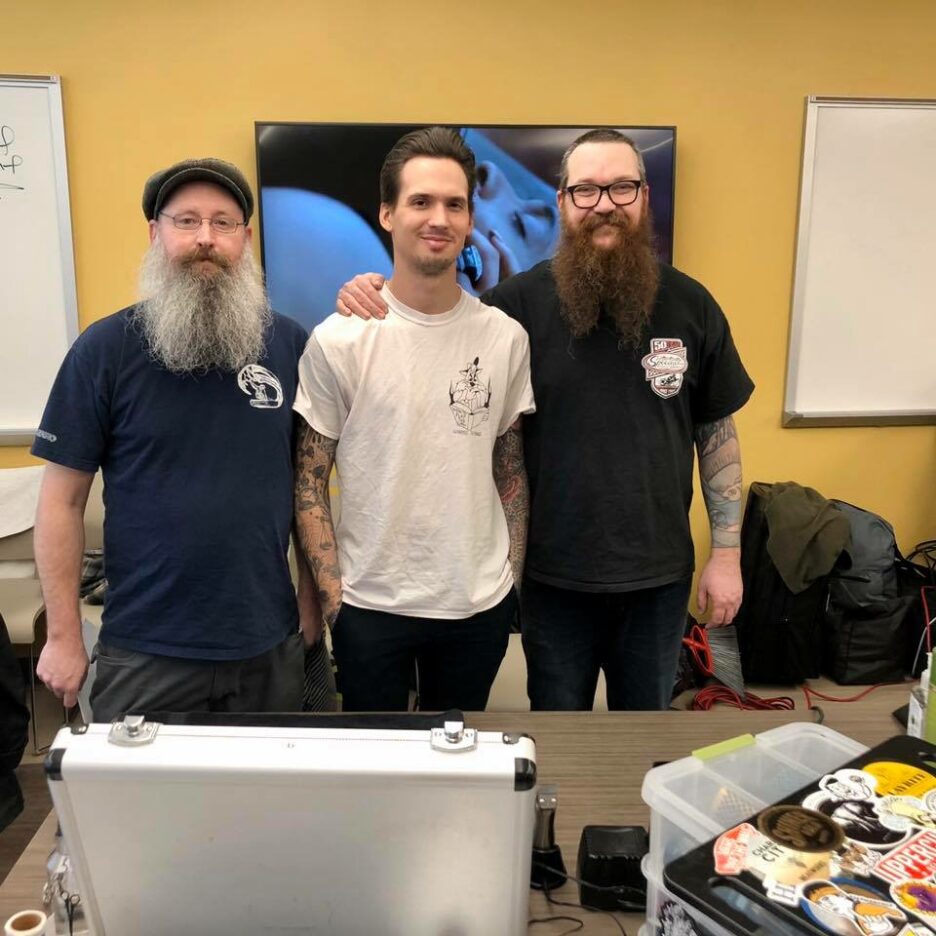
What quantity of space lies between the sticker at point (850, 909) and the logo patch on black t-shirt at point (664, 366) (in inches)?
41.3

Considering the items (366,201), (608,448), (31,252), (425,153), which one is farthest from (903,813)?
(31,252)

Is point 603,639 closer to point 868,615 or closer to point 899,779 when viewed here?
point 899,779

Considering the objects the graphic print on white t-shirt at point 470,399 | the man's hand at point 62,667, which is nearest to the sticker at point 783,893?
the graphic print on white t-shirt at point 470,399

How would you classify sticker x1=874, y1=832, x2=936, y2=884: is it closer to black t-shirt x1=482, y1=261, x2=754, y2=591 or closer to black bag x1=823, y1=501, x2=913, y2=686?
black t-shirt x1=482, y1=261, x2=754, y2=591

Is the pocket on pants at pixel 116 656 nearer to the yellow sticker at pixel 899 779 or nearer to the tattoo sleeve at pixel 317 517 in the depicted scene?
the tattoo sleeve at pixel 317 517

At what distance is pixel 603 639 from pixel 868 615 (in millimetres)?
1843

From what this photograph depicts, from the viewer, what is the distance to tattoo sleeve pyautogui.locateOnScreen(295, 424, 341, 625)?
4.72ft

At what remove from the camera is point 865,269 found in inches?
125

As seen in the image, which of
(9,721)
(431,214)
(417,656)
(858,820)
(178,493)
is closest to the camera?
(858,820)

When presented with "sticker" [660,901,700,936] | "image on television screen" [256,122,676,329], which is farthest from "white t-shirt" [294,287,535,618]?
"image on television screen" [256,122,676,329]

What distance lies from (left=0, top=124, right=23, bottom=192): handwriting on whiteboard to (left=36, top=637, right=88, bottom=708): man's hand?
217 cm

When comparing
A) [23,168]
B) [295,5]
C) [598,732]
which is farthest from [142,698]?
[295,5]

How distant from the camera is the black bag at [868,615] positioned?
9.87 feet

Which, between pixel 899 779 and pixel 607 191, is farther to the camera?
pixel 607 191
